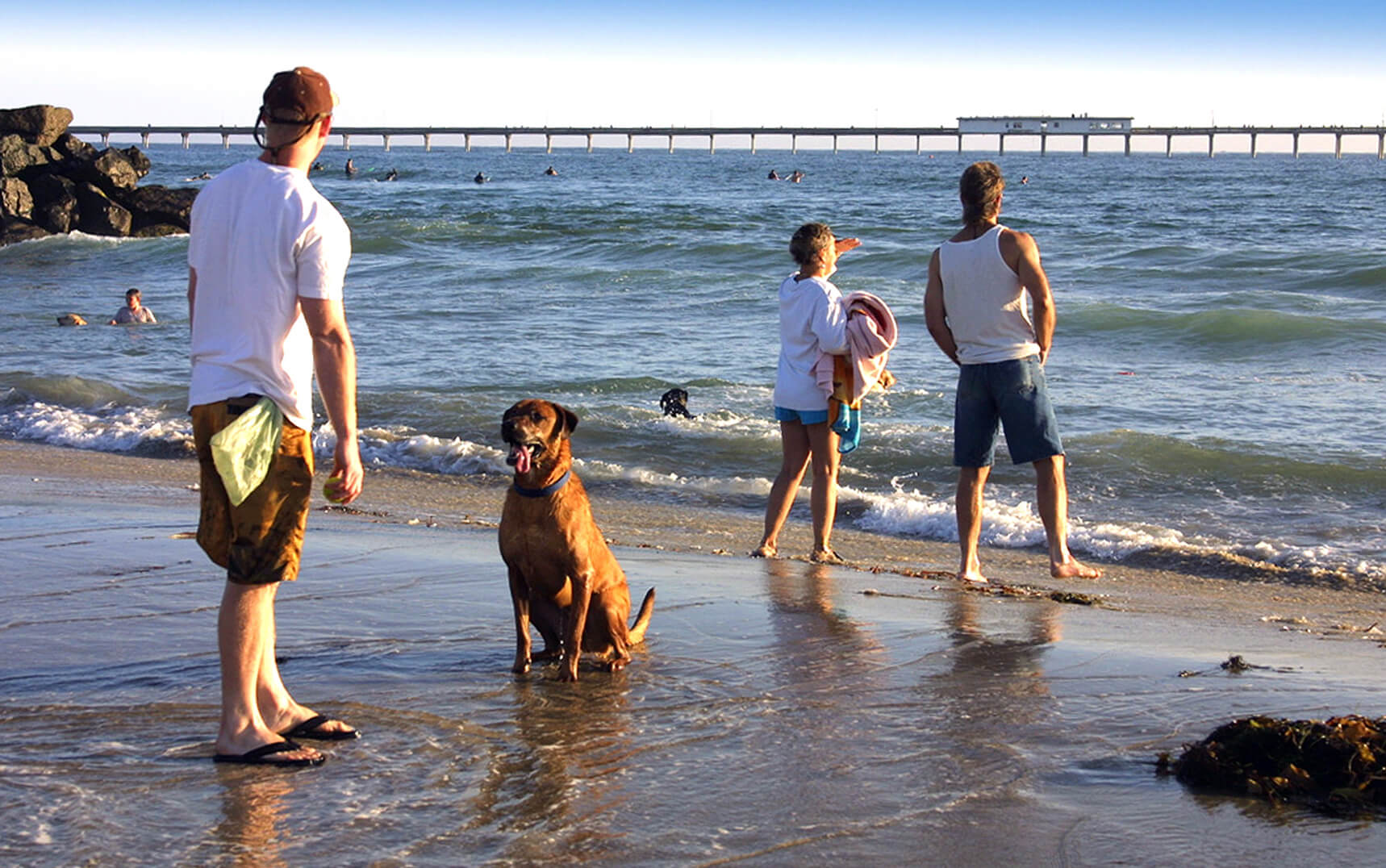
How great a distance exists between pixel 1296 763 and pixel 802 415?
3.73m

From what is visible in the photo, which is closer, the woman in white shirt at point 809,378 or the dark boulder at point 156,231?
the woman in white shirt at point 809,378

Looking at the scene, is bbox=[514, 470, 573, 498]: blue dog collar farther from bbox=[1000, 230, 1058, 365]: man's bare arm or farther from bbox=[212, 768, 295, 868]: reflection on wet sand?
bbox=[1000, 230, 1058, 365]: man's bare arm

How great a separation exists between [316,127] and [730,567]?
11.8 ft

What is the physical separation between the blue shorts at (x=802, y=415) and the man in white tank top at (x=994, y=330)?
0.70m

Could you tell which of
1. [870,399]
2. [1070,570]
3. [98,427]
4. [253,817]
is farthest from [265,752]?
[870,399]

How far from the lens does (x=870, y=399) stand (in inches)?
526

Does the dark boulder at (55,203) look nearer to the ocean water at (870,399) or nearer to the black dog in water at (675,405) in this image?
the ocean water at (870,399)

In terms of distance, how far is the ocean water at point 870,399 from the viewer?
9.55 meters

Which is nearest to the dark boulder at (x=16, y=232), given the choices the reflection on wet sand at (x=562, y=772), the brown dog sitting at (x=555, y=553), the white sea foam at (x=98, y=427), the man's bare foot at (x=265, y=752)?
the white sea foam at (x=98, y=427)

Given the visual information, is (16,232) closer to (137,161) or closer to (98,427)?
(137,161)

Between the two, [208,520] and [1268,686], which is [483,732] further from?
[1268,686]

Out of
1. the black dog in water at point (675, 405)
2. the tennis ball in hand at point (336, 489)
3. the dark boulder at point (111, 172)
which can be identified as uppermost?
the dark boulder at point (111, 172)

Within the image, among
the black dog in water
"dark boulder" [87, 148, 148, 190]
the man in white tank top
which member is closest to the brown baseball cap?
the man in white tank top

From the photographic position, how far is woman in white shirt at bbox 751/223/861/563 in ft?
22.0
